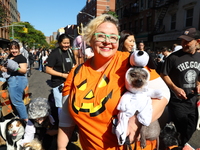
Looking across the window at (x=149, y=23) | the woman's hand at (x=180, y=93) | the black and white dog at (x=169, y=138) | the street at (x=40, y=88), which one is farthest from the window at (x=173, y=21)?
the black and white dog at (x=169, y=138)

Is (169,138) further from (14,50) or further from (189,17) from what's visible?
(189,17)

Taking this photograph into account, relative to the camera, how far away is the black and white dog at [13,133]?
99.5 inches

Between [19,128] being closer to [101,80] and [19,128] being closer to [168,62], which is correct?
[101,80]

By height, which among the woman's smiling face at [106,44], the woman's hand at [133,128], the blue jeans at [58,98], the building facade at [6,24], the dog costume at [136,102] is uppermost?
the building facade at [6,24]

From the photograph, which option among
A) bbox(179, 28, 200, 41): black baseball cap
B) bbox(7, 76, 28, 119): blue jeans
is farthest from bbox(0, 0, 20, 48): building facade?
bbox(179, 28, 200, 41): black baseball cap

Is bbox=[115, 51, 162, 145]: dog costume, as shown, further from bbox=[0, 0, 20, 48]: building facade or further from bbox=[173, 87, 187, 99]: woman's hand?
bbox=[0, 0, 20, 48]: building facade

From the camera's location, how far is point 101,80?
1.34m

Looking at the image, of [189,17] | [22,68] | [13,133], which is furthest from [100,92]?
[189,17]

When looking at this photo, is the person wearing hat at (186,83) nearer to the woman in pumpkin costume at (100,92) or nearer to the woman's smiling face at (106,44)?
the woman in pumpkin costume at (100,92)

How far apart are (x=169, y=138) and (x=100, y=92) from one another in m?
1.89

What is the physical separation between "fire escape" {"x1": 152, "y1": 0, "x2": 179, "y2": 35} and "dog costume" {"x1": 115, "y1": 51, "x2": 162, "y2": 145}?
20413 mm

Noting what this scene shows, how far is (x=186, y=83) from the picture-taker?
259cm

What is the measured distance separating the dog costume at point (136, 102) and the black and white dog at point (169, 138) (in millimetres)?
1637

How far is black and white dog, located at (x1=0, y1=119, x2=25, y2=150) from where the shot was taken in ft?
8.29
